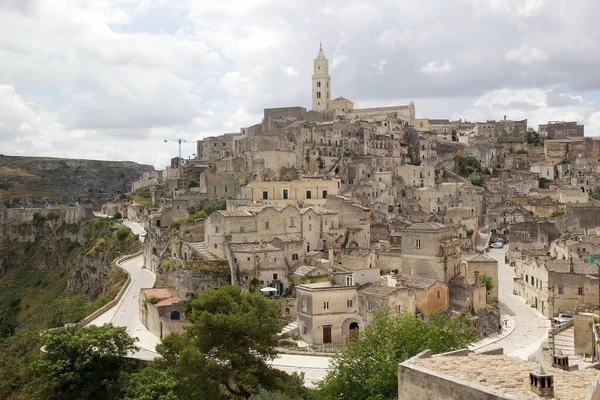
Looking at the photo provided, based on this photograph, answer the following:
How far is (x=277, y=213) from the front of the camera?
163 feet

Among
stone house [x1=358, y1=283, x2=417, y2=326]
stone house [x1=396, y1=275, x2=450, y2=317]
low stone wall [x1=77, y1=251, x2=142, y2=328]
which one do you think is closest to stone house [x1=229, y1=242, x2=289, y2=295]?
stone house [x1=358, y1=283, x2=417, y2=326]

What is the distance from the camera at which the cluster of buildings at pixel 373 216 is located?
141 feet

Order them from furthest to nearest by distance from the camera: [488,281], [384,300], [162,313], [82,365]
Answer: [488,281]
[162,313]
[384,300]
[82,365]

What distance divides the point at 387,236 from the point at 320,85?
190 feet

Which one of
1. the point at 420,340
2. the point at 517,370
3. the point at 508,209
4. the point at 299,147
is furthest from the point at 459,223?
the point at 517,370

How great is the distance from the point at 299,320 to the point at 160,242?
869 inches

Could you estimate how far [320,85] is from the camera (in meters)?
108

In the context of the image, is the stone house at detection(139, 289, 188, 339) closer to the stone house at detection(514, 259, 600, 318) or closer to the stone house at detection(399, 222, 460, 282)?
the stone house at detection(399, 222, 460, 282)

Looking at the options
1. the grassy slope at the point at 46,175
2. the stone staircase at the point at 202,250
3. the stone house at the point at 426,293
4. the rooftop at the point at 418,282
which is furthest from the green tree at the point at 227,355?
the grassy slope at the point at 46,175

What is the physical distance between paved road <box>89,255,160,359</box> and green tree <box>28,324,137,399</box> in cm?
348

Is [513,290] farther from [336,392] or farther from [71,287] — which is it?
[71,287]

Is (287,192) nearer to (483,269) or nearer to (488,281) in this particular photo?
(483,269)

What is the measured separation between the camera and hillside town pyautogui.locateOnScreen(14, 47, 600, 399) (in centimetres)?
3953

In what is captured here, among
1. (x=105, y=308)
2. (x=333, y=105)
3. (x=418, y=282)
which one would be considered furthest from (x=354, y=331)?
(x=333, y=105)
